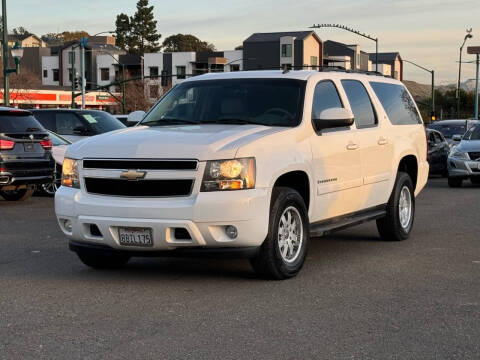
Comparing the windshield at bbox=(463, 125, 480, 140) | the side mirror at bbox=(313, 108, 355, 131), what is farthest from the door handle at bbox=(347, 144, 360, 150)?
the windshield at bbox=(463, 125, 480, 140)

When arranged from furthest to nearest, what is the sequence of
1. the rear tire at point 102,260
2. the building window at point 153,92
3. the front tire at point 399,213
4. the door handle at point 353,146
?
the building window at point 153,92 < the front tire at point 399,213 < the door handle at point 353,146 < the rear tire at point 102,260

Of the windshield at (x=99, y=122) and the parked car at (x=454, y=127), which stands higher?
the windshield at (x=99, y=122)

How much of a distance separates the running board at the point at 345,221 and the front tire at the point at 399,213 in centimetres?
13

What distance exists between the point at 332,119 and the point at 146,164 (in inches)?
77.1

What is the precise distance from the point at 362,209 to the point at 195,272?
7.17ft

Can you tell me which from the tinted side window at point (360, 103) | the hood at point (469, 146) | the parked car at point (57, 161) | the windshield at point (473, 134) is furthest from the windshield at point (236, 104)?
the windshield at point (473, 134)

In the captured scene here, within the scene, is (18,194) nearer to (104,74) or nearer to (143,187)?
(143,187)

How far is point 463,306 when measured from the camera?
631cm

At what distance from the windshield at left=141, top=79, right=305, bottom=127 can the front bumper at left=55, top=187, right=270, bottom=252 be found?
47.7 inches

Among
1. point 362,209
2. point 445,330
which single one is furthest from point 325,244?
point 445,330

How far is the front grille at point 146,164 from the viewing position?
268 inches

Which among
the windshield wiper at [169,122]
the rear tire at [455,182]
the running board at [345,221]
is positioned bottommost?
the rear tire at [455,182]

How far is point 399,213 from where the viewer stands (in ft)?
32.6

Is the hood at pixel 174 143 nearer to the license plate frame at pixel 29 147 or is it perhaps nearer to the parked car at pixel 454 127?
the license plate frame at pixel 29 147
